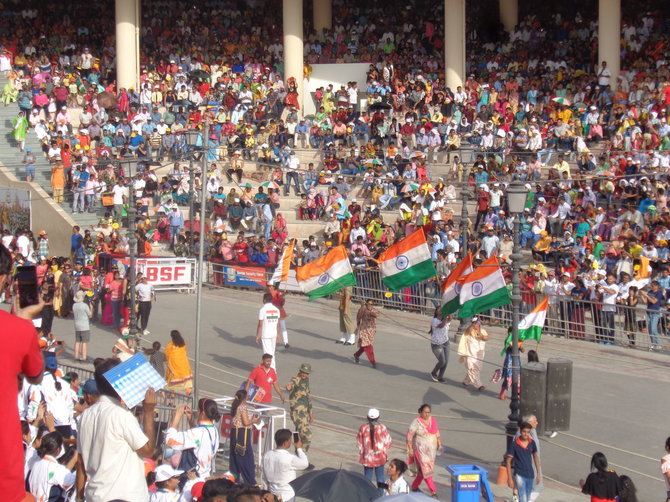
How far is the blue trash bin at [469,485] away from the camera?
1284 centimetres

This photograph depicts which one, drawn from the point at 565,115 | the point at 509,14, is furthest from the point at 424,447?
the point at 509,14

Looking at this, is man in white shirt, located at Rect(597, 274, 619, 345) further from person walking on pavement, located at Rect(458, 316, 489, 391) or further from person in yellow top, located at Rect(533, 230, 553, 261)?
person walking on pavement, located at Rect(458, 316, 489, 391)

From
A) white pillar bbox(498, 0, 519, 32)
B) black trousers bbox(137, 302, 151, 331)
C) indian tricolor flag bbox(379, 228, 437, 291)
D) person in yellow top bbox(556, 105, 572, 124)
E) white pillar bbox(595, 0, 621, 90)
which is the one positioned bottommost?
black trousers bbox(137, 302, 151, 331)

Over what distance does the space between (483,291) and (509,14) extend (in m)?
24.0

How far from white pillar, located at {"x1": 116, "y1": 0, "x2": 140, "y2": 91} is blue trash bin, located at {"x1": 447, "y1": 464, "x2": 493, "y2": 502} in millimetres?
29081

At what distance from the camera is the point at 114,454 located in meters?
7.01

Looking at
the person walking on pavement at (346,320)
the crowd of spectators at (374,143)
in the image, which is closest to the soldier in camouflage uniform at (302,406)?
the person walking on pavement at (346,320)

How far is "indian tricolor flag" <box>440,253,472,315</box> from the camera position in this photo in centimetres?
1942

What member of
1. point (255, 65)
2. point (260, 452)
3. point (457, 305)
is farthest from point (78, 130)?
point (260, 452)

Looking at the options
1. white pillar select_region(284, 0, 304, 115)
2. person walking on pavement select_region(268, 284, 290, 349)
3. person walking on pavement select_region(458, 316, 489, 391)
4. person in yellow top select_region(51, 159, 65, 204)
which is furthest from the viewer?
white pillar select_region(284, 0, 304, 115)

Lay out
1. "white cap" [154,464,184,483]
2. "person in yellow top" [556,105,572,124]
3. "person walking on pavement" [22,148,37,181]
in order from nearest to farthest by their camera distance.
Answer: "white cap" [154,464,184,483] → "person in yellow top" [556,105,572,124] → "person walking on pavement" [22,148,37,181]

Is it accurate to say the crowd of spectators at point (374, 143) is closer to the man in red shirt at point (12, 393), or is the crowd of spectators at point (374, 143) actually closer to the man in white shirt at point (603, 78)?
the man in white shirt at point (603, 78)

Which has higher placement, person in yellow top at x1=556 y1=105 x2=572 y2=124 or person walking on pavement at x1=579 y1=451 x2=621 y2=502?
person in yellow top at x1=556 y1=105 x2=572 y2=124

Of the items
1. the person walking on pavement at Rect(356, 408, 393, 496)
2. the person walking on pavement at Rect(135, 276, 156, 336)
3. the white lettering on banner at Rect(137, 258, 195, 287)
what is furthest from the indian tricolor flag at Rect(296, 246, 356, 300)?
the white lettering on banner at Rect(137, 258, 195, 287)
